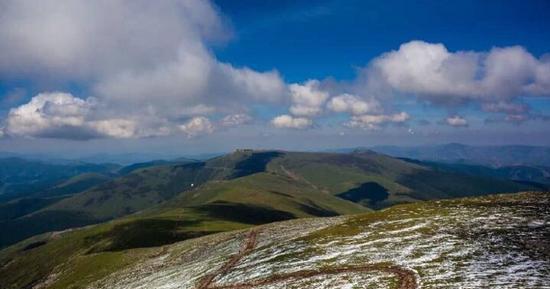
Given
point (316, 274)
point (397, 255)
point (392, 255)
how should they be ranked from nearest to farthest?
point (316, 274) < point (397, 255) < point (392, 255)

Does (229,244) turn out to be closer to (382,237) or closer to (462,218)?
(382,237)

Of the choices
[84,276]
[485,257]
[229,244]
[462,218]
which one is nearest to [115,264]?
[84,276]

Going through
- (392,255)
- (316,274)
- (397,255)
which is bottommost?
(316,274)

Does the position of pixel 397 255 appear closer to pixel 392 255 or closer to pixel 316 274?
pixel 392 255

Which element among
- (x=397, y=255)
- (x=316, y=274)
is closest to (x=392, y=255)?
(x=397, y=255)

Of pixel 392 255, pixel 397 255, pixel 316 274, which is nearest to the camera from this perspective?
pixel 316 274

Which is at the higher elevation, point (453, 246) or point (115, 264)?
point (453, 246)
